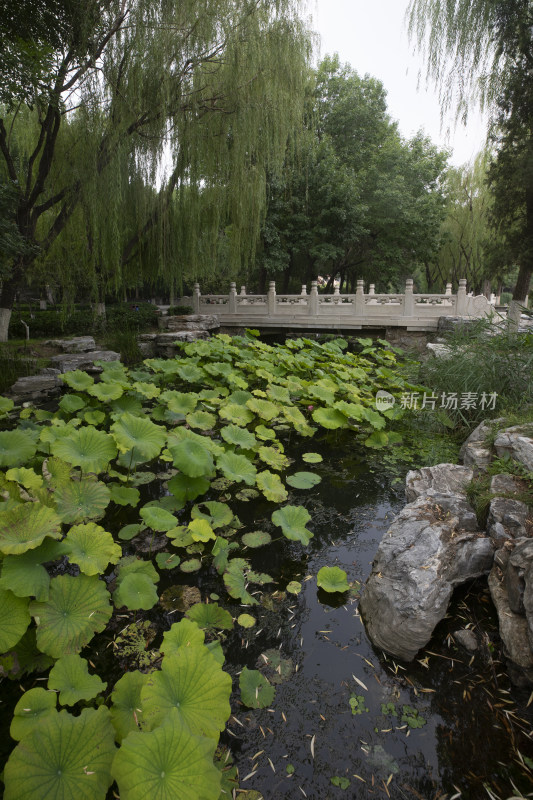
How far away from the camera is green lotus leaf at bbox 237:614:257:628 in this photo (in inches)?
74.7

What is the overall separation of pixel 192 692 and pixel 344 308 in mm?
10575

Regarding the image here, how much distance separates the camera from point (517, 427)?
2.76m

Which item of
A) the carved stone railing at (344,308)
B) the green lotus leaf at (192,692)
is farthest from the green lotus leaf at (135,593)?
the carved stone railing at (344,308)

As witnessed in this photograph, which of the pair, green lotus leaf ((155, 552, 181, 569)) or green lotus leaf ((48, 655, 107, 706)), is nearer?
green lotus leaf ((48, 655, 107, 706))

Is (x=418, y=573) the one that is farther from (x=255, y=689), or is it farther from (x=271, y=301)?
(x=271, y=301)

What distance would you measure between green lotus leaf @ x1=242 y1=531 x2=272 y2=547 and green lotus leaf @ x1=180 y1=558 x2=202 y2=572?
11.4 inches

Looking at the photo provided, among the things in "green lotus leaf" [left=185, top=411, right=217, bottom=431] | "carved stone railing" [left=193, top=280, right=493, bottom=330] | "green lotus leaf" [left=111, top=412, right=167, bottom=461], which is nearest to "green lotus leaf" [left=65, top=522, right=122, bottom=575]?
"green lotus leaf" [left=111, top=412, right=167, bottom=461]

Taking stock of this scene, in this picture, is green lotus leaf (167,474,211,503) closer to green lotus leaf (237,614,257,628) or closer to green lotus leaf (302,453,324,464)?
green lotus leaf (237,614,257,628)

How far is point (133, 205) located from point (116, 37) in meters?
2.15

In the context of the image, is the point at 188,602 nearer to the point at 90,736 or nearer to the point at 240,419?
the point at 90,736

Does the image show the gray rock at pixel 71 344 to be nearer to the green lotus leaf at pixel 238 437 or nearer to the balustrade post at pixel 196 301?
the green lotus leaf at pixel 238 437

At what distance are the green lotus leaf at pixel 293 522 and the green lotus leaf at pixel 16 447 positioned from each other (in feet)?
4.35

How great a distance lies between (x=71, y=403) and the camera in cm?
354

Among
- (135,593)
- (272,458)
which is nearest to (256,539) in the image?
(272,458)
